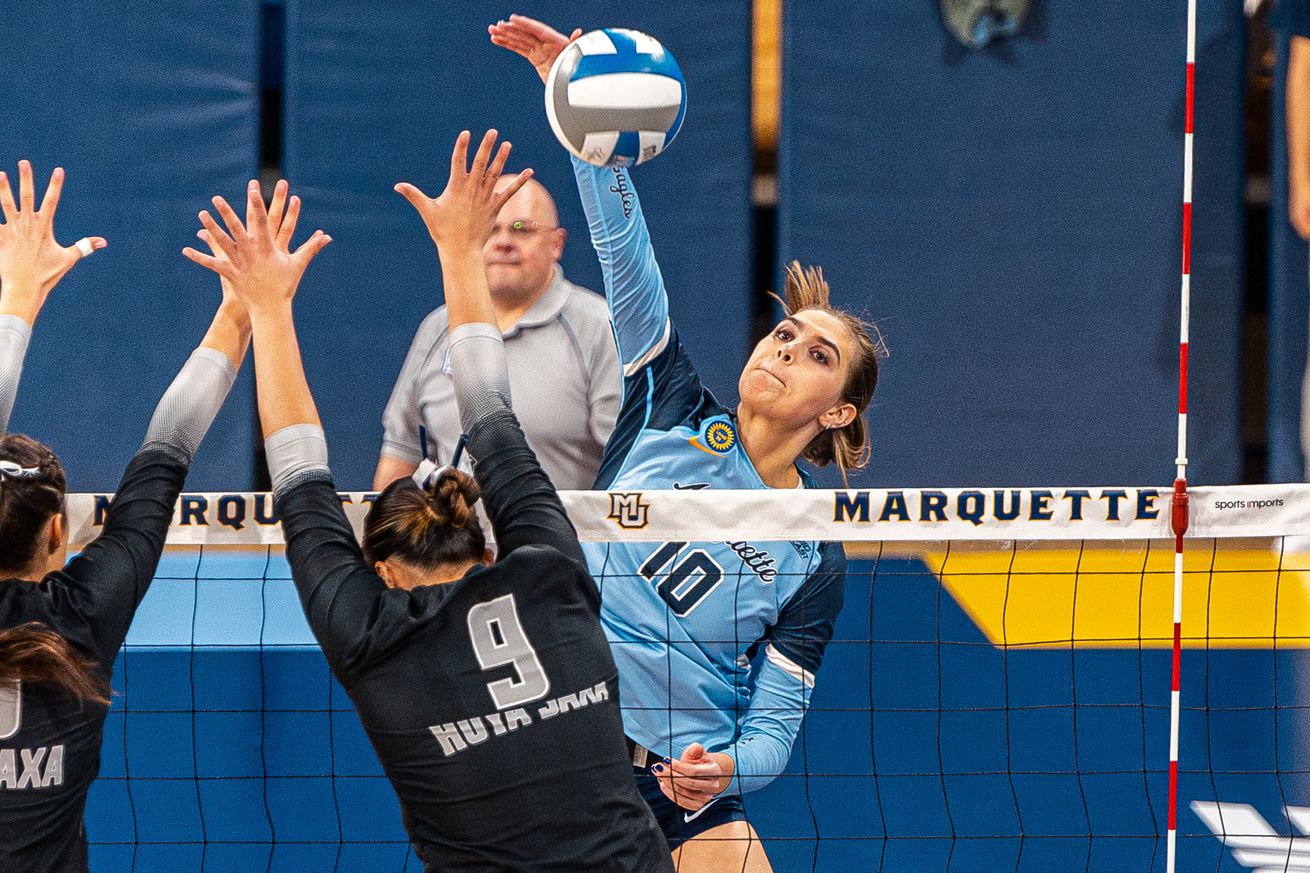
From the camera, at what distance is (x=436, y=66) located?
6.98 m

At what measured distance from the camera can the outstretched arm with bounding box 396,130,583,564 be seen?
259cm

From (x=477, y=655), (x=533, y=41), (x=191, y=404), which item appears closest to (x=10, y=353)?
(x=191, y=404)

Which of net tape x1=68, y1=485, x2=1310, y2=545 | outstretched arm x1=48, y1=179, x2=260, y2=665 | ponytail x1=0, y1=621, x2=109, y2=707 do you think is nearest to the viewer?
ponytail x1=0, y1=621, x2=109, y2=707

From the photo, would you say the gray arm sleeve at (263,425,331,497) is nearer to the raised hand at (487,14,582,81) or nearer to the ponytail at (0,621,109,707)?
the ponytail at (0,621,109,707)

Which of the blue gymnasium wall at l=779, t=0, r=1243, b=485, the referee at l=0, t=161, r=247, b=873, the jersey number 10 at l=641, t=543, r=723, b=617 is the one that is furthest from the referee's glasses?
the referee at l=0, t=161, r=247, b=873

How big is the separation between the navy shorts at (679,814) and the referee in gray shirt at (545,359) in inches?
90.8

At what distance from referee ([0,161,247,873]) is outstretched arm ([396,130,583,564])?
1.86 ft

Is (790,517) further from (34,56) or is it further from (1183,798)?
(34,56)

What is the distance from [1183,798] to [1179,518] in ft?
6.03

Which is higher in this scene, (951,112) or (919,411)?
(951,112)

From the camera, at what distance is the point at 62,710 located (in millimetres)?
2447

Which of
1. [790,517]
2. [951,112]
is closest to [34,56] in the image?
[951,112]

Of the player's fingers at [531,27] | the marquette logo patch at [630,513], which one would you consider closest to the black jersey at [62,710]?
the marquette logo patch at [630,513]

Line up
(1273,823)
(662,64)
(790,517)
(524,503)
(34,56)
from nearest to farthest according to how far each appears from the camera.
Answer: (524,503) → (790,517) → (662,64) → (1273,823) → (34,56)
